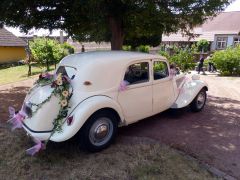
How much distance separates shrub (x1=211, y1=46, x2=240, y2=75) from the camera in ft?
59.8

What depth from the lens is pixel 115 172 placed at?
4.21 m

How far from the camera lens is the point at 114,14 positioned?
7828mm

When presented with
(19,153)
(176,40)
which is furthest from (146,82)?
(176,40)

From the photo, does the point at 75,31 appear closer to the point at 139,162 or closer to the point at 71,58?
the point at 71,58

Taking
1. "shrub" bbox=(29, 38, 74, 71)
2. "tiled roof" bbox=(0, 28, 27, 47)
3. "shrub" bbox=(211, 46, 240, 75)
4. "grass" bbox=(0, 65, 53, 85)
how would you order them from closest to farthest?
1. "grass" bbox=(0, 65, 53, 85)
2. "shrub" bbox=(211, 46, 240, 75)
3. "shrub" bbox=(29, 38, 74, 71)
4. "tiled roof" bbox=(0, 28, 27, 47)

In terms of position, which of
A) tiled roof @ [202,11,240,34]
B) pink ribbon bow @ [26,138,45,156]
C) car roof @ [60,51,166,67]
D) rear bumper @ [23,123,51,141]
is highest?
tiled roof @ [202,11,240,34]

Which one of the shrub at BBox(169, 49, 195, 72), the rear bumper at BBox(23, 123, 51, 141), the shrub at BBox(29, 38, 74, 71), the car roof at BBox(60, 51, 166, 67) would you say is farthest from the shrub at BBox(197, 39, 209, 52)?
the rear bumper at BBox(23, 123, 51, 141)

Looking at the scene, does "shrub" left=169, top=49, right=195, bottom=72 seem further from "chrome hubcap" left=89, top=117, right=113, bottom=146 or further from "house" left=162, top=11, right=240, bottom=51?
"house" left=162, top=11, right=240, bottom=51

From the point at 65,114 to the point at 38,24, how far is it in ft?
16.0

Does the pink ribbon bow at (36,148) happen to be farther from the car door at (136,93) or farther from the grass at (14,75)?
the grass at (14,75)

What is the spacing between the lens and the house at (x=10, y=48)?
95.6 ft

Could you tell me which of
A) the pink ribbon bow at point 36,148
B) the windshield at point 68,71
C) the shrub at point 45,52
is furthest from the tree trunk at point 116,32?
the shrub at point 45,52

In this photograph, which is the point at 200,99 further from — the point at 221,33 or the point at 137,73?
the point at 221,33

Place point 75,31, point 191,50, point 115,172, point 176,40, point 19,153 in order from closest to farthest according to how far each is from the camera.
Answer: point 115,172 → point 19,153 → point 75,31 → point 191,50 → point 176,40
